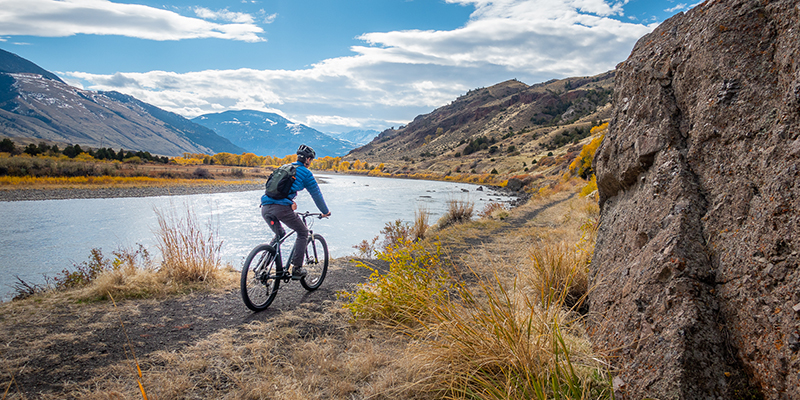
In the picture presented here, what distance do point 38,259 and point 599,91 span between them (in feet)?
418

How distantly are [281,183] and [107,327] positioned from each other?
8.26ft

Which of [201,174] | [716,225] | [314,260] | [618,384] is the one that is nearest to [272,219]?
[314,260]

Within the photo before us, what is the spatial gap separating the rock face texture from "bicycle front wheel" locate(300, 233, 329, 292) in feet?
13.8

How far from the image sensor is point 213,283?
570cm

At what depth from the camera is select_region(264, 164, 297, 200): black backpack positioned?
4.63m

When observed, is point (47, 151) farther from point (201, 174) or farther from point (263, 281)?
point (263, 281)

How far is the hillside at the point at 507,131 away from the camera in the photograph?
6388 cm

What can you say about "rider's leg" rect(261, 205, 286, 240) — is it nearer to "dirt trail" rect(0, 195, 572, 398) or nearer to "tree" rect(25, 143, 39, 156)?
"dirt trail" rect(0, 195, 572, 398)

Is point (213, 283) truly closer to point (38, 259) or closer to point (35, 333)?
point (35, 333)

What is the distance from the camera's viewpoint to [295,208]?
4.86m

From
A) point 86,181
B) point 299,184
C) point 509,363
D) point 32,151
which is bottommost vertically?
point 509,363

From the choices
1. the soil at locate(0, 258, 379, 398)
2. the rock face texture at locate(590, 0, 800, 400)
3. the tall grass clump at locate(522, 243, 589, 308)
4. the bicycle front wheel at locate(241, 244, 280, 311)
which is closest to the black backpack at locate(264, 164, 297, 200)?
the bicycle front wheel at locate(241, 244, 280, 311)

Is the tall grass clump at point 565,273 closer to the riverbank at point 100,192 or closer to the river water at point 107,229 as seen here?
the river water at point 107,229

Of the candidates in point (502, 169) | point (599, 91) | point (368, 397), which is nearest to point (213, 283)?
point (368, 397)
